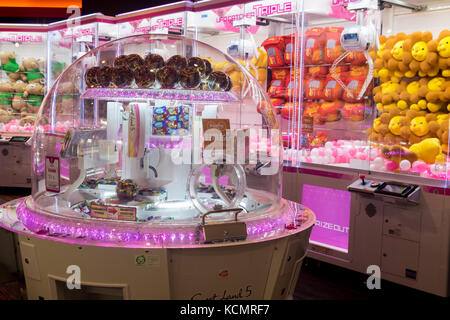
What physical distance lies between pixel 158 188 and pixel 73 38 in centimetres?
589

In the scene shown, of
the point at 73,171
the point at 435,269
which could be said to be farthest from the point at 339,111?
the point at 73,171

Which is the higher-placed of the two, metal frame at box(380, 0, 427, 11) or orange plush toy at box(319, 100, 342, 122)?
metal frame at box(380, 0, 427, 11)

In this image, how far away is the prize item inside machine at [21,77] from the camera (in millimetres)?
8133

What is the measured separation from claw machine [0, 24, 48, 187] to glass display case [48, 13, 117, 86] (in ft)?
0.60

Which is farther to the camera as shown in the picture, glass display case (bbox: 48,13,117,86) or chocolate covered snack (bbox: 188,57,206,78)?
glass display case (bbox: 48,13,117,86)

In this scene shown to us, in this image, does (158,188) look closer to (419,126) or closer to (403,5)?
(419,126)

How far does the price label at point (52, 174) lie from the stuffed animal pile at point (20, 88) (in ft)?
18.2

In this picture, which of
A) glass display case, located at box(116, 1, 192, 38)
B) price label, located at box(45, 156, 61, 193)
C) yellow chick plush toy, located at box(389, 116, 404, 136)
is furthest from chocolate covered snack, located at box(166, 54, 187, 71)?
glass display case, located at box(116, 1, 192, 38)

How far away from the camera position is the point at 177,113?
3025 millimetres

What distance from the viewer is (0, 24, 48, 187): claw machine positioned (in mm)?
8117

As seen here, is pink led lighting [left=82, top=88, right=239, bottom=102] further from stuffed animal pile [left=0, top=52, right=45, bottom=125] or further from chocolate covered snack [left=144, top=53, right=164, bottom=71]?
stuffed animal pile [left=0, top=52, right=45, bottom=125]

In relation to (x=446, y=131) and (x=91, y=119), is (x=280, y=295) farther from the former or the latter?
(x=446, y=131)

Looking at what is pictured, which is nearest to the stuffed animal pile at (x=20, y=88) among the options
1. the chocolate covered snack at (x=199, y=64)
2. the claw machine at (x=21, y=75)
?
the claw machine at (x=21, y=75)
